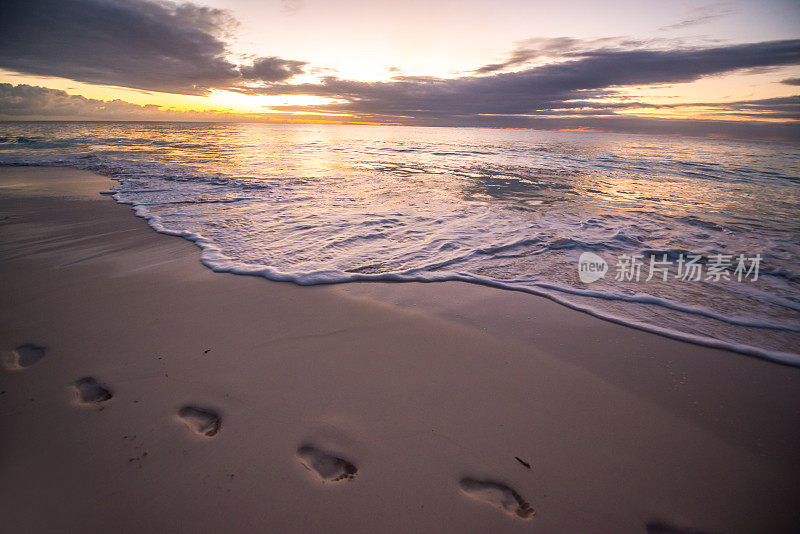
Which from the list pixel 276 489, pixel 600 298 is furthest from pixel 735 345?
pixel 276 489

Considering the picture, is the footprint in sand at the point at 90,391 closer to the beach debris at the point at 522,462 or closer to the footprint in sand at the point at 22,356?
the footprint in sand at the point at 22,356

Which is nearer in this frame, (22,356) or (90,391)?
(90,391)

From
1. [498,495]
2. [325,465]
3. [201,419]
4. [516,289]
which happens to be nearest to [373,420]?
[325,465]

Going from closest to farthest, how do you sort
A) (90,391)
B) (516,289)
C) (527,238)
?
(90,391) < (516,289) < (527,238)

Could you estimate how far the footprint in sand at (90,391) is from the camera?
2.31 metres

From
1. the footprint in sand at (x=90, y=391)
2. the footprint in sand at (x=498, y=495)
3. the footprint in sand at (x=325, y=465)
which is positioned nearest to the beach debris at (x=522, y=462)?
the footprint in sand at (x=498, y=495)

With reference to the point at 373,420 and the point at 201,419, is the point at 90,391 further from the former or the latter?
the point at 373,420

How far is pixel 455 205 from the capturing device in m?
9.00

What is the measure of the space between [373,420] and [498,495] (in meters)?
0.89

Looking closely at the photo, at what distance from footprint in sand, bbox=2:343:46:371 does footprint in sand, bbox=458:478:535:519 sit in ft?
11.8

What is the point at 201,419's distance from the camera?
219 cm

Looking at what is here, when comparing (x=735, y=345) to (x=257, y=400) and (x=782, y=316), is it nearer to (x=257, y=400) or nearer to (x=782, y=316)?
(x=782, y=316)

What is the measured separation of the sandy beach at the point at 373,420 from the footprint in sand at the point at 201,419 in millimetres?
12

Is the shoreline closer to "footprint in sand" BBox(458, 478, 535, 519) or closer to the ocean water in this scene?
the ocean water
